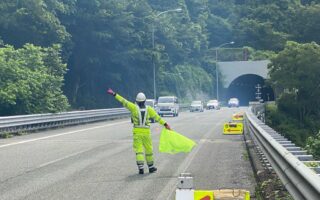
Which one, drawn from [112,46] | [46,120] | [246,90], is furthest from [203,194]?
[246,90]

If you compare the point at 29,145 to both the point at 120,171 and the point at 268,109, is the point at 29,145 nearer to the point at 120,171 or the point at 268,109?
the point at 120,171

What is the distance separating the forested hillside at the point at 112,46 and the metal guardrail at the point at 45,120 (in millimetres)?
1683

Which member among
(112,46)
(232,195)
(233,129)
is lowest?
(233,129)

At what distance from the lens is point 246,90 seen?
111 metres

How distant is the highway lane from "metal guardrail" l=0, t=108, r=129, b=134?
186 inches

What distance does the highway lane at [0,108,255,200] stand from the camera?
32.6 feet

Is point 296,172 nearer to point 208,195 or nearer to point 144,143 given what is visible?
point 208,195

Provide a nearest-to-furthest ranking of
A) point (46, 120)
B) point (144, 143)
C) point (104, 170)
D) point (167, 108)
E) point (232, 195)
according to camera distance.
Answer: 1. point (232, 195)
2. point (144, 143)
3. point (104, 170)
4. point (46, 120)
5. point (167, 108)

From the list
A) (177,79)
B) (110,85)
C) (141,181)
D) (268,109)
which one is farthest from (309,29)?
(141,181)

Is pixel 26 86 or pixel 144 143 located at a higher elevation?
pixel 26 86

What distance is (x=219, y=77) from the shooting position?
95812 mm

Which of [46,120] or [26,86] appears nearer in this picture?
[46,120]

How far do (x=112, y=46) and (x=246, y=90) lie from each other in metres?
55.7

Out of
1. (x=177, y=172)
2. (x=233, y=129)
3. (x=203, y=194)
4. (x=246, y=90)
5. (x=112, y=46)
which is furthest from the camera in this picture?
(x=246, y=90)
